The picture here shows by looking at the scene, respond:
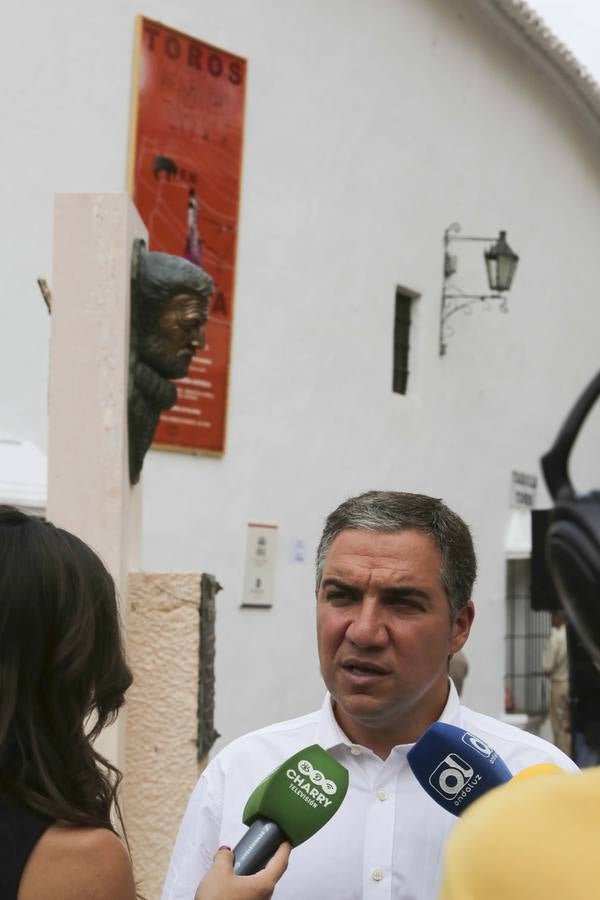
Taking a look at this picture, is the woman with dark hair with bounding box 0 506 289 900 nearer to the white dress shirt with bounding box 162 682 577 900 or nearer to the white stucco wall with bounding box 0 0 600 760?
the white dress shirt with bounding box 162 682 577 900

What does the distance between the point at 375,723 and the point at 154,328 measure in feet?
7.12

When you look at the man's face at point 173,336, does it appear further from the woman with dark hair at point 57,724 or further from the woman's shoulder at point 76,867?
the woman's shoulder at point 76,867

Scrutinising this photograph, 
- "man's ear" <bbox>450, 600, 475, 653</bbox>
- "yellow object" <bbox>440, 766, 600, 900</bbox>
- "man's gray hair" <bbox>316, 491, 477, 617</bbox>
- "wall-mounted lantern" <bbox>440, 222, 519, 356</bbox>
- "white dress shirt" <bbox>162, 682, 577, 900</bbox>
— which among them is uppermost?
"wall-mounted lantern" <bbox>440, 222, 519, 356</bbox>

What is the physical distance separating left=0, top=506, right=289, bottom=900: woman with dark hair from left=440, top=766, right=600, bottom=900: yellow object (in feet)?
2.88

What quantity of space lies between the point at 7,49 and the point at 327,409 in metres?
4.22

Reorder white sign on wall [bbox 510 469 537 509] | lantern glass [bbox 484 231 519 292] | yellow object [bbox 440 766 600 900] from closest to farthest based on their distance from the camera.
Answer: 1. yellow object [bbox 440 766 600 900]
2. lantern glass [bbox 484 231 519 292]
3. white sign on wall [bbox 510 469 537 509]

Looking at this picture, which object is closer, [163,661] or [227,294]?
[163,661]

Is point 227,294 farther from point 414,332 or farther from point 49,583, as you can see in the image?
point 49,583

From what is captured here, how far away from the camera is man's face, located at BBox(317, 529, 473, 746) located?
260 centimetres

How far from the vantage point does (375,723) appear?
8.52 feet

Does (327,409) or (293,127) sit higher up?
(293,127)

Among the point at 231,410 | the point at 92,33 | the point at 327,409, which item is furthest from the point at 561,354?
the point at 92,33

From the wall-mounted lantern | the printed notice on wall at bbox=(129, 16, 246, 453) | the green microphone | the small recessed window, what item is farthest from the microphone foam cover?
the wall-mounted lantern

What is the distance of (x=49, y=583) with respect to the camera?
2104mm
